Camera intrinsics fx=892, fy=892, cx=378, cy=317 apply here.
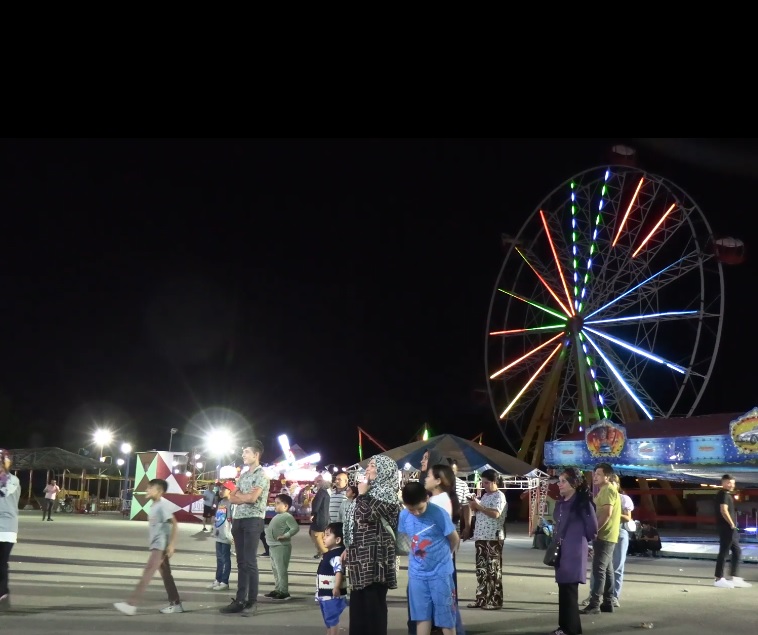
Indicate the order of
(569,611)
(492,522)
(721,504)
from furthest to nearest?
(721,504) → (492,522) → (569,611)

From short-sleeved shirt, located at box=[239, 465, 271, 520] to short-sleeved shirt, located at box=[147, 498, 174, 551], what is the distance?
0.64 metres

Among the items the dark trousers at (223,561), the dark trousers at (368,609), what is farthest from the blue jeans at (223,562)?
the dark trousers at (368,609)

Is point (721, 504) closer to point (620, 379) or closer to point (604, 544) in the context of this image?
point (604, 544)

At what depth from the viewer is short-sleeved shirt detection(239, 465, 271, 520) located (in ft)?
27.8

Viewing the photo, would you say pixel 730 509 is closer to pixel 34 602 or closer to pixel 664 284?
pixel 34 602

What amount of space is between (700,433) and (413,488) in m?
17.0

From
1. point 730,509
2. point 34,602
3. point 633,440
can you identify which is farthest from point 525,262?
point 34,602

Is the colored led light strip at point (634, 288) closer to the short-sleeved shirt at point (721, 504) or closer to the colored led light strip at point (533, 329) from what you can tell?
the colored led light strip at point (533, 329)

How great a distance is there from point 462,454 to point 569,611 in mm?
12708

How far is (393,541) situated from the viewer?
6.07m

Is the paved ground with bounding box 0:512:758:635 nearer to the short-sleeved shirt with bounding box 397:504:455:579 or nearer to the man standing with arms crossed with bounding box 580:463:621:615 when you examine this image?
the man standing with arms crossed with bounding box 580:463:621:615

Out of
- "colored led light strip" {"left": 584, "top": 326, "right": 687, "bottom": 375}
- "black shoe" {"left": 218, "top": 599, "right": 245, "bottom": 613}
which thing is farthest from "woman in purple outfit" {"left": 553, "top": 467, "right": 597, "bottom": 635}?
"colored led light strip" {"left": 584, "top": 326, "right": 687, "bottom": 375}

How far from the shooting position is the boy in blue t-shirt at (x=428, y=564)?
5.70 m

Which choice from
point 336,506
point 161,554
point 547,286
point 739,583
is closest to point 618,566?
point 336,506
